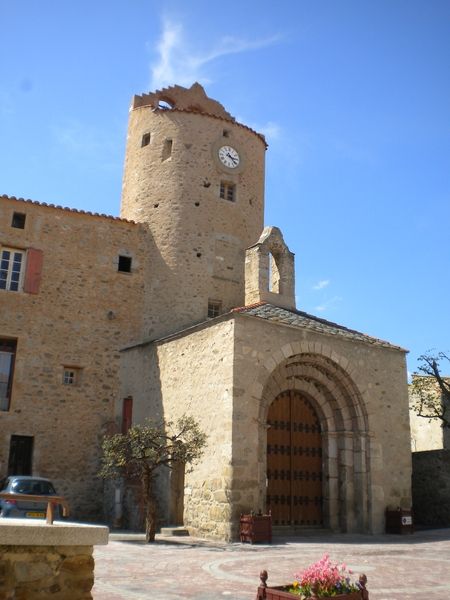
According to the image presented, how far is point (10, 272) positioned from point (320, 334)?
30.7ft

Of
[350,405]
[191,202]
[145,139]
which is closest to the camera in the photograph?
[350,405]

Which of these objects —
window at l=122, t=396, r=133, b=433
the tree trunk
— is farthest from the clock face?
the tree trunk

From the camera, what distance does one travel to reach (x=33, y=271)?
17516mm

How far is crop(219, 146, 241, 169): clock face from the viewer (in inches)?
839

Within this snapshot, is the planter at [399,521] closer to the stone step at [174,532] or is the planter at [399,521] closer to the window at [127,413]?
the stone step at [174,532]

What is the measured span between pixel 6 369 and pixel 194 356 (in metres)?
5.91

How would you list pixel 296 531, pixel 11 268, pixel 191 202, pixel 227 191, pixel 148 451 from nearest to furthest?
pixel 148 451, pixel 296 531, pixel 11 268, pixel 191 202, pixel 227 191

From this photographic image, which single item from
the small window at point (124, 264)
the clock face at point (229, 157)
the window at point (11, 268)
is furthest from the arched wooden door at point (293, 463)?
the clock face at point (229, 157)

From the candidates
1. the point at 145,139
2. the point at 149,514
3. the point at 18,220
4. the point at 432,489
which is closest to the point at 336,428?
the point at 432,489

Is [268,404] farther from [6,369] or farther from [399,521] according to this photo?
[6,369]

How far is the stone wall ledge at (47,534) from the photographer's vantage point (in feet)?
13.3

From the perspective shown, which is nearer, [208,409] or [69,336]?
[208,409]

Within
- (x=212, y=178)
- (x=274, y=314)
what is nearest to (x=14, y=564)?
(x=274, y=314)

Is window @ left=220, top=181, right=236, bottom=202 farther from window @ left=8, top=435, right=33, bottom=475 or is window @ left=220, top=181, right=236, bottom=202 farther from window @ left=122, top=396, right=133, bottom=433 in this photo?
window @ left=8, top=435, right=33, bottom=475
